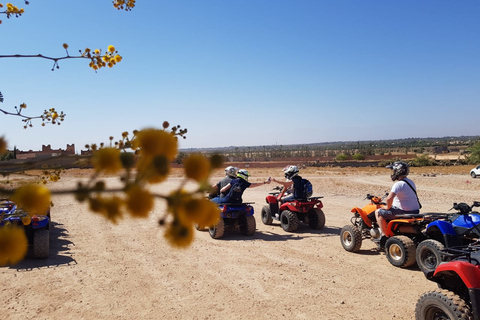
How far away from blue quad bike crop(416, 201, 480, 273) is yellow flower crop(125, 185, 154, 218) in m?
5.56

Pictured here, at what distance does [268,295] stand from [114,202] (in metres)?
4.99

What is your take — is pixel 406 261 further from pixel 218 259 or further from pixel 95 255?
pixel 95 255

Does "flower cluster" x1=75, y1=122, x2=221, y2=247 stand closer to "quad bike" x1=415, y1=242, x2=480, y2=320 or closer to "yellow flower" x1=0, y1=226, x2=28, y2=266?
"yellow flower" x1=0, y1=226, x2=28, y2=266

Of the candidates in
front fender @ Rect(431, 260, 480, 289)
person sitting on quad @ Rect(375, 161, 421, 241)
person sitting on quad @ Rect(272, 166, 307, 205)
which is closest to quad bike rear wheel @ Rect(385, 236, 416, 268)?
person sitting on quad @ Rect(375, 161, 421, 241)

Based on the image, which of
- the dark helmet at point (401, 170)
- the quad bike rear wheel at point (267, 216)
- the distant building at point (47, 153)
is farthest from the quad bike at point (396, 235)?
the distant building at point (47, 153)

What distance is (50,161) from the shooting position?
3.49 feet

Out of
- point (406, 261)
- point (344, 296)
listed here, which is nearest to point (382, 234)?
point (406, 261)

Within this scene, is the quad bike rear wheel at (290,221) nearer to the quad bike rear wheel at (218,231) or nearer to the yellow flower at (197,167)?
the quad bike rear wheel at (218,231)

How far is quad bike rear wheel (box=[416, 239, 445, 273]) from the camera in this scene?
5.54 meters

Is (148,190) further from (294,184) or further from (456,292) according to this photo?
(294,184)

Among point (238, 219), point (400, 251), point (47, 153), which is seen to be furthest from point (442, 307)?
point (238, 219)

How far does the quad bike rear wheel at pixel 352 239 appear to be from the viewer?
24.0ft

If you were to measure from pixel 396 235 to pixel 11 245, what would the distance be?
22.3ft

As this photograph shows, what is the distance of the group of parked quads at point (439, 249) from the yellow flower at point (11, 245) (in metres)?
4.11
